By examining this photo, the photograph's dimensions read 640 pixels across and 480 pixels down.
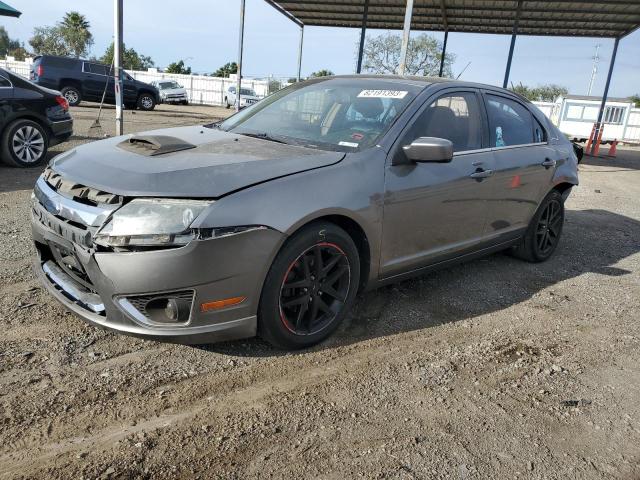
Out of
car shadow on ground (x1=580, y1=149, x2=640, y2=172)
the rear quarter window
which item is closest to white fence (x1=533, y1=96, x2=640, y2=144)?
car shadow on ground (x1=580, y1=149, x2=640, y2=172)

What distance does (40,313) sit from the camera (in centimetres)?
335

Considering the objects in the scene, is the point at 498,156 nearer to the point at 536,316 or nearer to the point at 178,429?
the point at 536,316

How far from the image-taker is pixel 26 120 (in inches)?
306

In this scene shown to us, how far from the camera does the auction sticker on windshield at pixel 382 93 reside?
3.80m

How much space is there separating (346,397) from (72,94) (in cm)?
2251

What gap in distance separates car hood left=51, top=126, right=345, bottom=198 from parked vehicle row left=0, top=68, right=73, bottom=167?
5238mm

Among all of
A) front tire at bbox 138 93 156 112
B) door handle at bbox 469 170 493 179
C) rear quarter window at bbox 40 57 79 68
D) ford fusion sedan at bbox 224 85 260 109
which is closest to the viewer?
door handle at bbox 469 170 493 179

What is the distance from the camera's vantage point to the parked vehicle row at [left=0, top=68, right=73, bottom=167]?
761 centimetres

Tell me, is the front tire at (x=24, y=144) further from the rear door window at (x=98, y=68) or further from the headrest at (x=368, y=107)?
the rear door window at (x=98, y=68)

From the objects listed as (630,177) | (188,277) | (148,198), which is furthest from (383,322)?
(630,177)

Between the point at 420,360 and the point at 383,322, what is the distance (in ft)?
1.75

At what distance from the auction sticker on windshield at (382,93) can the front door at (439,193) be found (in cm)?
20

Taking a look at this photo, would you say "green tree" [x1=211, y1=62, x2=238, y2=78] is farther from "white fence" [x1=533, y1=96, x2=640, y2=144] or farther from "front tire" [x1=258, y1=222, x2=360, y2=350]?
"front tire" [x1=258, y1=222, x2=360, y2=350]

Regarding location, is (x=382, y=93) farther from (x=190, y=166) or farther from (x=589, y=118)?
(x=589, y=118)
